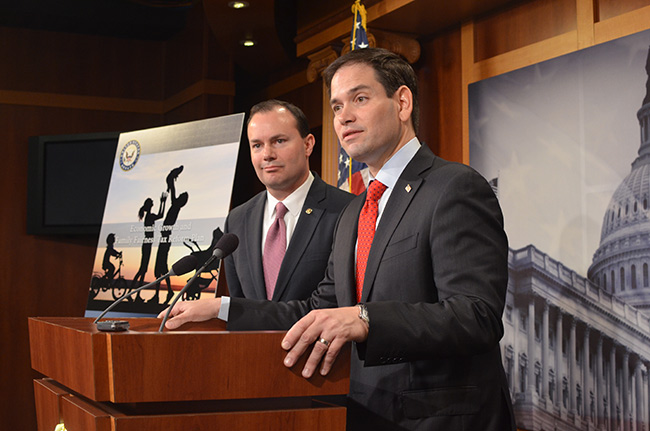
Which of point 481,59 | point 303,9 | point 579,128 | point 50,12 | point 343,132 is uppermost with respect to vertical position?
point 50,12

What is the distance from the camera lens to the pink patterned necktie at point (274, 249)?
269 cm

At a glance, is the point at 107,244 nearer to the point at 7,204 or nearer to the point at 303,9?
the point at 303,9

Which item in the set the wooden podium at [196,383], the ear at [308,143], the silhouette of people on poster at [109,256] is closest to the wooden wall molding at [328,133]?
the silhouette of people on poster at [109,256]

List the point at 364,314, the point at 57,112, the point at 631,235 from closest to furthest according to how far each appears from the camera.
Answer: the point at 364,314, the point at 631,235, the point at 57,112

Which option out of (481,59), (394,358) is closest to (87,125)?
(481,59)

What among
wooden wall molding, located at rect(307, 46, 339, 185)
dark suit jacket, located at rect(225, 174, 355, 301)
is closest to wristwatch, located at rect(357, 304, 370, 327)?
dark suit jacket, located at rect(225, 174, 355, 301)

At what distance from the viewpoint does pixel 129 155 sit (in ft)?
12.6

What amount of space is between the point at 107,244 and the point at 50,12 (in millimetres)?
3884

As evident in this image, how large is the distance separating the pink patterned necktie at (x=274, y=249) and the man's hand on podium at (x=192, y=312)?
1047mm

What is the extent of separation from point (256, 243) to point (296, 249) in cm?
21

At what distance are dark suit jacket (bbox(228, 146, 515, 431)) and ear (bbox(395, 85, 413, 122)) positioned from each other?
0.55 ft

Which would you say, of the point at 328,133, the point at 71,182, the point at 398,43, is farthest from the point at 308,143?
the point at 71,182

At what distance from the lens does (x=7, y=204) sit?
22.8 ft

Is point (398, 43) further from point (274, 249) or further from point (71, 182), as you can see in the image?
point (71, 182)
